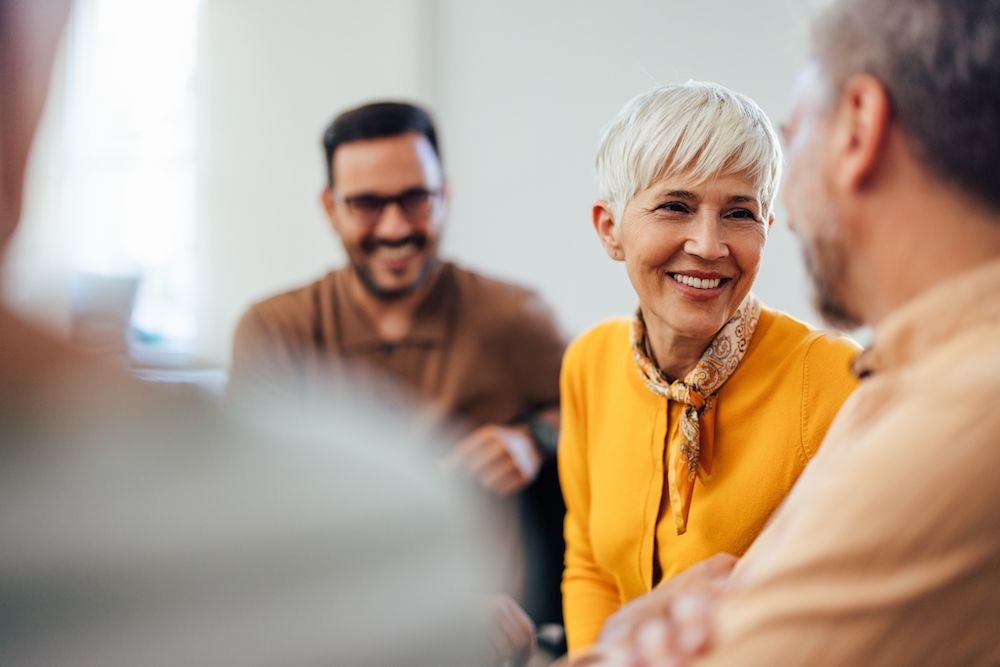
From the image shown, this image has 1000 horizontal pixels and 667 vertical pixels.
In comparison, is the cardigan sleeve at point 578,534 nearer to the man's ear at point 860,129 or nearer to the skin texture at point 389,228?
the man's ear at point 860,129

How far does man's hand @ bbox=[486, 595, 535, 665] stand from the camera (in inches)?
46.8

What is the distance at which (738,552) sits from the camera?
3.17 feet

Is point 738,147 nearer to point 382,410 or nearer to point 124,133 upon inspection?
point 382,410

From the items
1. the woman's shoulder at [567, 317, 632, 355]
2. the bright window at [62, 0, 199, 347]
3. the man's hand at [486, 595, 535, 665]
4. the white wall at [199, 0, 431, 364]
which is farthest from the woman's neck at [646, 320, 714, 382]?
the bright window at [62, 0, 199, 347]

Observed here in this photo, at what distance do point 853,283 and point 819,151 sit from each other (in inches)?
3.8

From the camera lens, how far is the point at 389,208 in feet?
6.04

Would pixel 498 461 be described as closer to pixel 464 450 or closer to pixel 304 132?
pixel 464 450

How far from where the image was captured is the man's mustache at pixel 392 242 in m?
1.86

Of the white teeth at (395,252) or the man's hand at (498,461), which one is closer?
the man's hand at (498,461)

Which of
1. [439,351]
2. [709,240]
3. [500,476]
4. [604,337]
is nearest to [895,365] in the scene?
[709,240]

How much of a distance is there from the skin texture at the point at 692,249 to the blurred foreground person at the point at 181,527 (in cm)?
48

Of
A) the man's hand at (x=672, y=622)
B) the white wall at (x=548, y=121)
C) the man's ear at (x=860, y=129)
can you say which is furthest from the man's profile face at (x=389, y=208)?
the man's ear at (x=860, y=129)

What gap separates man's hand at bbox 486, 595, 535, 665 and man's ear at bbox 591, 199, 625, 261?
45cm

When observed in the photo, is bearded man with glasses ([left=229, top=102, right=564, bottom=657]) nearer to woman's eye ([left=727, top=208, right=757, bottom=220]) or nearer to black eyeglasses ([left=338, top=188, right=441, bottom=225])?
black eyeglasses ([left=338, top=188, right=441, bottom=225])
